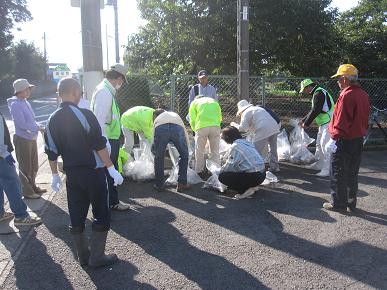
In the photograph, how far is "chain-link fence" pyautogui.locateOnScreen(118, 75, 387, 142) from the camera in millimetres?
10133

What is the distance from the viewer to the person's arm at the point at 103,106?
16.5ft

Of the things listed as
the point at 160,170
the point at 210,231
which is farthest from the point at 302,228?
the point at 160,170

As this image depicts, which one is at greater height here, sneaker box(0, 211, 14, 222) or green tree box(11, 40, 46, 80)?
green tree box(11, 40, 46, 80)

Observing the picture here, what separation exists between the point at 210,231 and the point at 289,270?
1223 millimetres

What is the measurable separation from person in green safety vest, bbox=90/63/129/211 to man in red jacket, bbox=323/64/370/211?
273 cm

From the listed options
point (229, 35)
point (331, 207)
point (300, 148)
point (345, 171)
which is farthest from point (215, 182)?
point (229, 35)

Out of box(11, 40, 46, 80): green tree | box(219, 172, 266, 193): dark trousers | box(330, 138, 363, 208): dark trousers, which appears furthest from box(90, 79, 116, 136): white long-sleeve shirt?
box(11, 40, 46, 80): green tree

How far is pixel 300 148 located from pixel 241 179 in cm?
287

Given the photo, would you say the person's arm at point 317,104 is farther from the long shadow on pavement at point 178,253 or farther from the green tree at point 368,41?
the green tree at point 368,41

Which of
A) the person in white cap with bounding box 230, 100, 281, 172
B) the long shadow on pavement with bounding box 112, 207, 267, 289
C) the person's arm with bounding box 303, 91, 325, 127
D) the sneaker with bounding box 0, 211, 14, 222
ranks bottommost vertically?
the long shadow on pavement with bounding box 112, 207, 267, 289

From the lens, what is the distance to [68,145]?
3646 mm

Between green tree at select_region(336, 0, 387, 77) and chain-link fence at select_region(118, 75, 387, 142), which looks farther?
green tree at select_region(336, 0, 387, 77)

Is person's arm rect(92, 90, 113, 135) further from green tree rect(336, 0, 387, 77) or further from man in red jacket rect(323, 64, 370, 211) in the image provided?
green tree rect(336, 0, 387, 77)

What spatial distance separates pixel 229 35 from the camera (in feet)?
41.8
